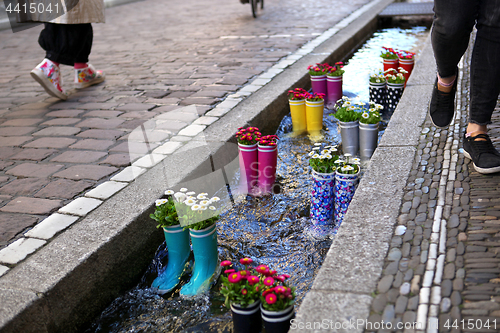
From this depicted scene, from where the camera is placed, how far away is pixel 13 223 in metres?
2.24

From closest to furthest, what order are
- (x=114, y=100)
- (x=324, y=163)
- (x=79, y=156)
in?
(x=324, y=163)
(x=79, y=156)
(x=114, y=100)

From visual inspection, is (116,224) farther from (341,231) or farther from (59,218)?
(341,231)

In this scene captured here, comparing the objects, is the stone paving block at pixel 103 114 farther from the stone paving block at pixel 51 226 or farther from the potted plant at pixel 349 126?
the potted plant at pixel 349 126

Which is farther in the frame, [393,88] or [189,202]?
[393,88]

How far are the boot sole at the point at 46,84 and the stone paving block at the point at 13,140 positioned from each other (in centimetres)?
81

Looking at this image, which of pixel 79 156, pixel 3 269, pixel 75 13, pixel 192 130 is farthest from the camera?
pixel 75 13

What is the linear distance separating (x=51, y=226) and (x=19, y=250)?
0.64 feet

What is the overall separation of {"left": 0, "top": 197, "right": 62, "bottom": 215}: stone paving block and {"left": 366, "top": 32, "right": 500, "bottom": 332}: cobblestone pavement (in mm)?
1697

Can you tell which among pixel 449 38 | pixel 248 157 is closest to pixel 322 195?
pixel 248 157

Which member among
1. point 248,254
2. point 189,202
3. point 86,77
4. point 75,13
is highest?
point 75,13

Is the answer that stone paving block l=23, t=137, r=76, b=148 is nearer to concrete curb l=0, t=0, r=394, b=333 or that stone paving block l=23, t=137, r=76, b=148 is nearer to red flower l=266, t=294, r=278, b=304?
concrete curb l=0, t=0, r=394, b=333

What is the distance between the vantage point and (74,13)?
158 inches

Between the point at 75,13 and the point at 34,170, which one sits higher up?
the point at 75,13

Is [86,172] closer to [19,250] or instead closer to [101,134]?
[101,134]
